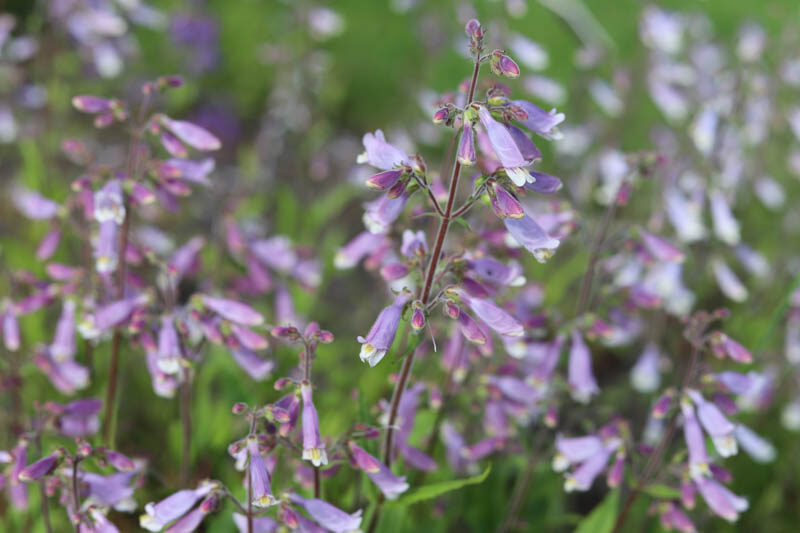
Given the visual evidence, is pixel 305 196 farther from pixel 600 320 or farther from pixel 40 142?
pixel 600 320

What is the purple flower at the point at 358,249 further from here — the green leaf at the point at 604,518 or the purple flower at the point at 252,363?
the green leaf at the point at 604,518

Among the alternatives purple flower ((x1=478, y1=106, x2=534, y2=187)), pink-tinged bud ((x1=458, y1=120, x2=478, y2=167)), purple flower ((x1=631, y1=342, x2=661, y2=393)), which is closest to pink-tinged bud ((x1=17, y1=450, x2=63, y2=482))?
pink-tinged bud ((x1=458, y1=120, x2=478, y2=167))

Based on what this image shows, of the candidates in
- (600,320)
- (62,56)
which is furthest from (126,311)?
(62,56)

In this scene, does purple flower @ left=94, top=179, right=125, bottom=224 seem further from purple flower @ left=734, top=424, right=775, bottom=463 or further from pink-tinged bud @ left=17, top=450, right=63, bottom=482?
purple flower @ left=734, top=424, right=775, bottom=463

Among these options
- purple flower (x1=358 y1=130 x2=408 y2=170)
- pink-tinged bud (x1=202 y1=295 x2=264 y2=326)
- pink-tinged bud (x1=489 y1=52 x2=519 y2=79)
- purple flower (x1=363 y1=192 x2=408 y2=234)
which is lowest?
pink-tinged bud (x1=202 y1=295 x2=264 y2=326)

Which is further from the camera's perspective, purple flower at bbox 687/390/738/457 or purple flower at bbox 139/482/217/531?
purple flower at bbox 687/390/738/457

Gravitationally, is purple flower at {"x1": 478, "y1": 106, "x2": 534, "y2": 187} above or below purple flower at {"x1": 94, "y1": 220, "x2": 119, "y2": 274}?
above

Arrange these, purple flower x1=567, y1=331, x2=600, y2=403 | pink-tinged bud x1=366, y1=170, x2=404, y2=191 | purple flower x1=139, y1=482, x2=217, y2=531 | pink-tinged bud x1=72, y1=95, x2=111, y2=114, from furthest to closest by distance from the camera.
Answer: purple flower x1=567, y1=331, x2=600, y2=403, pink-tinged bud x1=72, y1=95, x2=111, y2=114, purple flower x1=139, y1=482, x2=217, y2=531, pink-tinged bud x1=366, y1=170, x2=404, y2=191

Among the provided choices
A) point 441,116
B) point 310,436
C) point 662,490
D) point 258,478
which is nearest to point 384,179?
point 441,116
